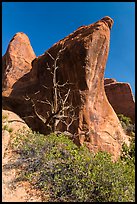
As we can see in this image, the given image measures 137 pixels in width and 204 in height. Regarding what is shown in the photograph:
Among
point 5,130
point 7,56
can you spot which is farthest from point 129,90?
point 5,130

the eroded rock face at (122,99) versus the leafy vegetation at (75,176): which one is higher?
the eroded rock face at (122,99)

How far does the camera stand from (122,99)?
26.1 metres

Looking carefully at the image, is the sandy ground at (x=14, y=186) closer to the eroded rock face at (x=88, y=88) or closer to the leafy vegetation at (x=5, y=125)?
the leafy vegetation at (x=5, y=125)

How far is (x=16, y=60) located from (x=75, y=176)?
1820cm

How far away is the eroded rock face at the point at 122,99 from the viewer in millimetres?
25859

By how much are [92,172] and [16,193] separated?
2.34 metres

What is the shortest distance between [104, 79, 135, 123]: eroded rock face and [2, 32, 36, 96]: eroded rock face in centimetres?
1183

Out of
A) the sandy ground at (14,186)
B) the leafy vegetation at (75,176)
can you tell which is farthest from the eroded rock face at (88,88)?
the sandy ground at (14,186)

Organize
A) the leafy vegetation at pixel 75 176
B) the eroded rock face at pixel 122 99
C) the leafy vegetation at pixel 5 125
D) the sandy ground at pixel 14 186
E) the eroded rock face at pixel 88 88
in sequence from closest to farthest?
the sandy ground at pixel 14 186 → the leafy vegetation at pixel 75 176 → the leafy vegetation at pixel 5 125 → the eroded rock face at pixel 88 88 → the eroded rock face at pixel 122 99

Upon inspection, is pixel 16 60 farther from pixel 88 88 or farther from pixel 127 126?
pixel 127 126

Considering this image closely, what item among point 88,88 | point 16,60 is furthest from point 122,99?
point 88,88

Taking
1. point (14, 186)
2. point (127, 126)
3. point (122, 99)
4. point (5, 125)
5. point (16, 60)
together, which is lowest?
point (14, 186)

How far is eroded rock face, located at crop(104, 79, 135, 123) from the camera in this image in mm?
25859

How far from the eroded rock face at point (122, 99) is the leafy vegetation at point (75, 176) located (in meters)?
19.8
